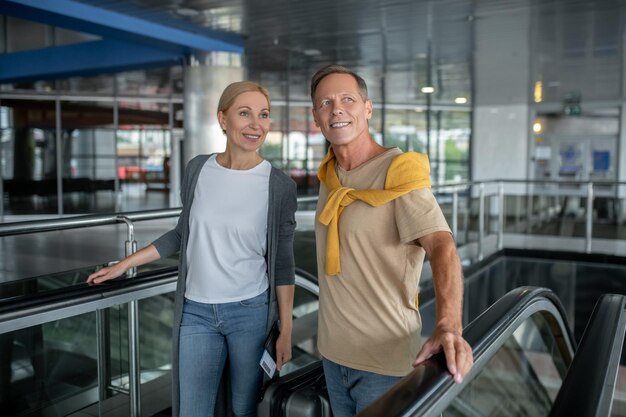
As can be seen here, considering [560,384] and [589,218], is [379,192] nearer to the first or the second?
→ [560,384]

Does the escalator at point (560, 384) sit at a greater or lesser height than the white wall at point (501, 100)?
lesser

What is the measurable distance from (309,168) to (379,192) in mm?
20283

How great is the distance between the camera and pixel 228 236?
2.39 m

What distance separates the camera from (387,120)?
77.4ft

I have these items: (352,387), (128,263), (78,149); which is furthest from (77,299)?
(78,149)

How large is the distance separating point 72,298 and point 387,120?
21.7 meters

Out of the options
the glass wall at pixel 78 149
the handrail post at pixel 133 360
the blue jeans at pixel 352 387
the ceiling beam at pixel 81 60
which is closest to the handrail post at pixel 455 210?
the ceiling beam at pixel 81 60

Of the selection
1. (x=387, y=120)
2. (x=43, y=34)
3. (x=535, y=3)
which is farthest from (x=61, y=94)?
(x=535, y=3)

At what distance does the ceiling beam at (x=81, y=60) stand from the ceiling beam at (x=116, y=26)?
937 millimetres

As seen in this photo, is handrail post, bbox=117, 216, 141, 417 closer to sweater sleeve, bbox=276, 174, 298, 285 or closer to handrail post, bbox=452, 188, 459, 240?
sweater sleeve, bbox=276, 174, 298, 285

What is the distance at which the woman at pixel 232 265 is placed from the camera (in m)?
2.39

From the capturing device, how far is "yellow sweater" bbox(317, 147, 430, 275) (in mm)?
1822

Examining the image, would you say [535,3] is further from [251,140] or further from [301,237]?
[251,140]

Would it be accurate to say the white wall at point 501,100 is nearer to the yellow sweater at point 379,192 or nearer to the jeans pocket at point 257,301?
the jeans pocket at point 257,301
